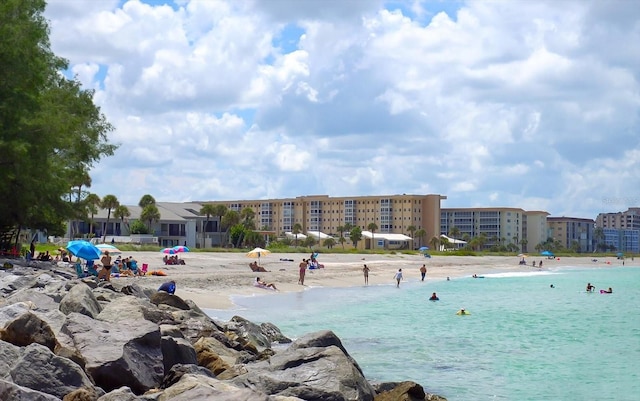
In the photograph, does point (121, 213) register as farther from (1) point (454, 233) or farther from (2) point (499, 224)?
(2) point (499, 224)

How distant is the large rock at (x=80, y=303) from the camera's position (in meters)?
13.0

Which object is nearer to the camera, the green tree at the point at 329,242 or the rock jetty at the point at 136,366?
the rock jetty at the point at 136,366

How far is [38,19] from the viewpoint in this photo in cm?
3400

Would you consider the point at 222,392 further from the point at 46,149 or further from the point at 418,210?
the point at 418,210

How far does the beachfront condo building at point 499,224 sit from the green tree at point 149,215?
9786cm

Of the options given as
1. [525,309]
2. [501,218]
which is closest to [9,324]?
[525,309]

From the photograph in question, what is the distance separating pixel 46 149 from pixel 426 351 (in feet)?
59.7

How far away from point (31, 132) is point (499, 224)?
167m

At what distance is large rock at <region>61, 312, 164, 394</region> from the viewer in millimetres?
9625

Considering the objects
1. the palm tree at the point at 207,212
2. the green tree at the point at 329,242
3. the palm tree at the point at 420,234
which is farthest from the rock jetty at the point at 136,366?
the palm tree at the point at 420,234

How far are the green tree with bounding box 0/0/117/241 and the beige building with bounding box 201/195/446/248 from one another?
408ft

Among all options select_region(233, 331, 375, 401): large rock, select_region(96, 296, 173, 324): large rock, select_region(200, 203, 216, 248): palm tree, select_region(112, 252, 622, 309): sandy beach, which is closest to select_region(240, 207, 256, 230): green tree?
select_region(200, 203, 216, 248): palm tree

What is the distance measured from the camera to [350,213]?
6698 inches

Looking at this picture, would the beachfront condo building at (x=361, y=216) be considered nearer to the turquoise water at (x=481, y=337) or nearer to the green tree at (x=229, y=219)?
the green tree at (x=229, y=219)
